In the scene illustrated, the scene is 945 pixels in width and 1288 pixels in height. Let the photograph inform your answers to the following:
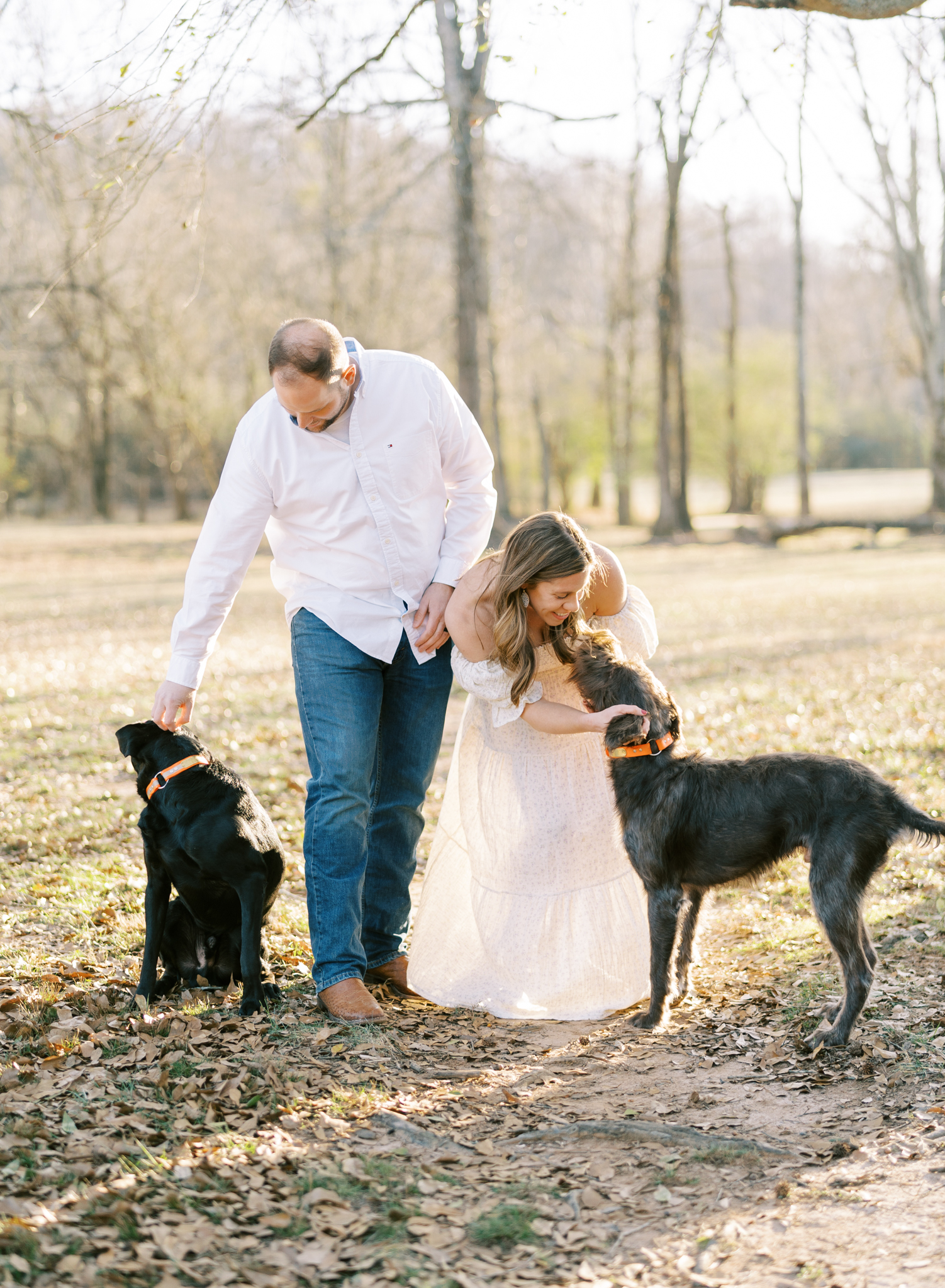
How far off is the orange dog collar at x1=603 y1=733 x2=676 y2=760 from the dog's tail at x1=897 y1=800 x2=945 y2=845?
0.82 meters

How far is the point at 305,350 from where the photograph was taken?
146 inches

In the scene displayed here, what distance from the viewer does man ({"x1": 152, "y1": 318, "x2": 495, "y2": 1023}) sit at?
403 cm

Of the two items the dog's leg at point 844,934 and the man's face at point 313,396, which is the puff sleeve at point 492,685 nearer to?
the man's face at point 313,396

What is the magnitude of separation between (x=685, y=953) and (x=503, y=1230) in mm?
1841

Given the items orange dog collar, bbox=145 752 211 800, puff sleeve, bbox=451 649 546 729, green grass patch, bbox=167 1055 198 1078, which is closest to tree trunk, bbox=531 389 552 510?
puff sleeve, bbox=451 649 546 729

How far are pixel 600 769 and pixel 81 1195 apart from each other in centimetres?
243

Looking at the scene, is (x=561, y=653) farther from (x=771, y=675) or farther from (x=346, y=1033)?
(x=771, y=675)

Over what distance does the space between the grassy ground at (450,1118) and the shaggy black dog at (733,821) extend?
402 mm

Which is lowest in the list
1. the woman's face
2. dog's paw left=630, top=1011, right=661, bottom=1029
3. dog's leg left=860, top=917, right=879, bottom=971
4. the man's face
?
dog's paw left=630, top=1011, right=661, bottom=1029

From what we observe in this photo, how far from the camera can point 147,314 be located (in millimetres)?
33125

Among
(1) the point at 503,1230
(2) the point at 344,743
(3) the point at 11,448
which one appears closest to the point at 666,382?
(3) the point at 11,448

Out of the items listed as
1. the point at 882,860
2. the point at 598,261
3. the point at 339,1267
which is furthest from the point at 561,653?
the point at 598,261

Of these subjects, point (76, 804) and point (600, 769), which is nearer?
point (600, 769)

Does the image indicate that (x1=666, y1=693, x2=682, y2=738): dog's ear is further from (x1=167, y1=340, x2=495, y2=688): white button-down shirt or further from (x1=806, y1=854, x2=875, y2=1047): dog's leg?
(x1=167, y1=340, x2=495, y2=688): white button-down shirt
